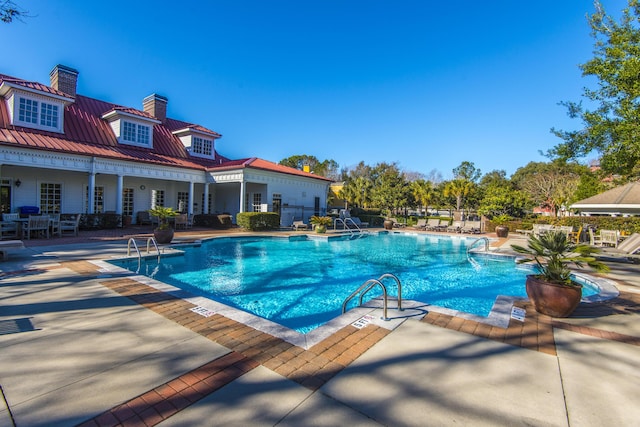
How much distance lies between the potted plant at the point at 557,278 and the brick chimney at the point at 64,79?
22.8 metres

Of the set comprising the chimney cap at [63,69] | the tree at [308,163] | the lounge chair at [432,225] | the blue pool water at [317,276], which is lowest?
the blue pool water at [317,276]

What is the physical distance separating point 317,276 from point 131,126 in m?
16.4

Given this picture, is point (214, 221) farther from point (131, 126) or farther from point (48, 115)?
point (48, 115)

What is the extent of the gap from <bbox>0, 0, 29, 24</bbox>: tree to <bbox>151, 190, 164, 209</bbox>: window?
47.5 ft

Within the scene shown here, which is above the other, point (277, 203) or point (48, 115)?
point (48, 115)

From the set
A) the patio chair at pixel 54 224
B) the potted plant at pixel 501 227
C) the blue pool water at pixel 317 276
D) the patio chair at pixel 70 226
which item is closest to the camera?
the blue pool water at pixel 317 276

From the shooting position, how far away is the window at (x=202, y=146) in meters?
21.6

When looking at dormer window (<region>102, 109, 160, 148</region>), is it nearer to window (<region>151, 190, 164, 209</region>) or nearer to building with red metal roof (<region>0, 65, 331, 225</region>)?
building with red metal roof (<region>0, 65, 331, 225</region>)

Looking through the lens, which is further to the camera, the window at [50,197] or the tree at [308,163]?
the tree at [308,163]

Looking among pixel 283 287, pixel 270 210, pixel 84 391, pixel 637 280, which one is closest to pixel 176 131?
pixel 270 210

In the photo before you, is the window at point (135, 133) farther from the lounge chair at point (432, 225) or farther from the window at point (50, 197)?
the lounge chair at point (432, 225)

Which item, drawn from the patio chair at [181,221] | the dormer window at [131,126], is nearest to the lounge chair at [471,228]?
the patio chair at [181,221]

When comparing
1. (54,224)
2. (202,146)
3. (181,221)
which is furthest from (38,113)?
(202,146)

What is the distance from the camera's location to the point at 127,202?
19.0m
